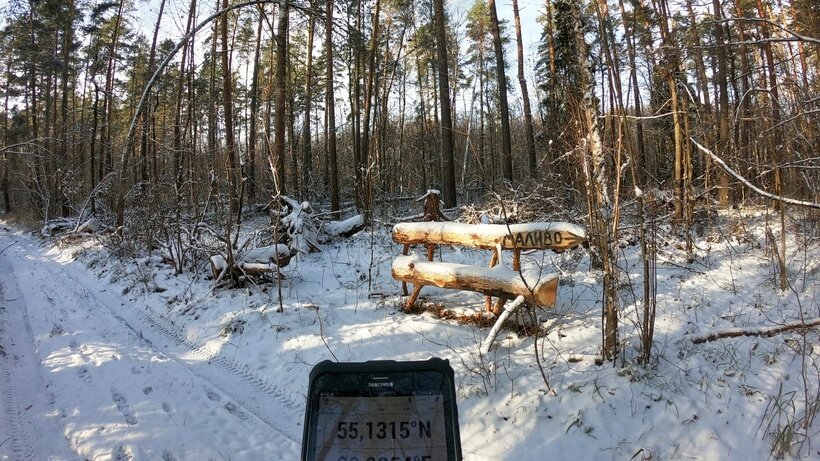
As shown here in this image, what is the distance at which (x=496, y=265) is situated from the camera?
5.21 metres

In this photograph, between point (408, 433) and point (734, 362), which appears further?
point (734, 362)

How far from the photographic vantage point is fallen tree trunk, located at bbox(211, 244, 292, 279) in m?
6.80

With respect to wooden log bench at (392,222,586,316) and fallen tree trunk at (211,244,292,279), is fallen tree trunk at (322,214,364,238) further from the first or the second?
wooden log bench at (392,222,586,316)

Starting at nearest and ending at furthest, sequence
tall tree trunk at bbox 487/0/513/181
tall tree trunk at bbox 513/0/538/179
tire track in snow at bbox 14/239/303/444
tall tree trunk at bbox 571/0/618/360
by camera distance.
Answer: tall tree trunk at bbox 571/0/618/360, tire track in snow at bbox 14/239/303/444, tall tree trunk at bbox 487/0/513/181, tall tree trunk at bbox 513/0/538/179

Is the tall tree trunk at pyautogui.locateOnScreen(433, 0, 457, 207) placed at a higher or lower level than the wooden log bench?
higher

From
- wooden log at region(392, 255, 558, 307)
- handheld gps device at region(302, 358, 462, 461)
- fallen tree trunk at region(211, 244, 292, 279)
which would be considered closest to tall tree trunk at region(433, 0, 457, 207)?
fallen tree trunk at region(211, 244, 292, 279)

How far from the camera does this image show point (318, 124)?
31.2m

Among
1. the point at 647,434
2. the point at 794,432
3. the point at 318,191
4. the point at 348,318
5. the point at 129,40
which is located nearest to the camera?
the point at 794,432

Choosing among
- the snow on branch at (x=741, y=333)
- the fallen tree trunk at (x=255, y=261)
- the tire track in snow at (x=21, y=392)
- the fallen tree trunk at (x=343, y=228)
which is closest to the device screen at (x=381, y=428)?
the tire track in snow at (x=21, y=392)

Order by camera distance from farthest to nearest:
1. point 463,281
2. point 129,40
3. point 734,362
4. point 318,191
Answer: point 129,40 → point 318,191 → point 463,281 → point 734,362

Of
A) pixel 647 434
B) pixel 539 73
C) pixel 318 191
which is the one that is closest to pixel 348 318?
pixel 647 434

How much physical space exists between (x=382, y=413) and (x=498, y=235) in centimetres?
375

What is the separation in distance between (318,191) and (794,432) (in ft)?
60.3

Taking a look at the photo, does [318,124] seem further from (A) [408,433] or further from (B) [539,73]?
(A) [408,433]
